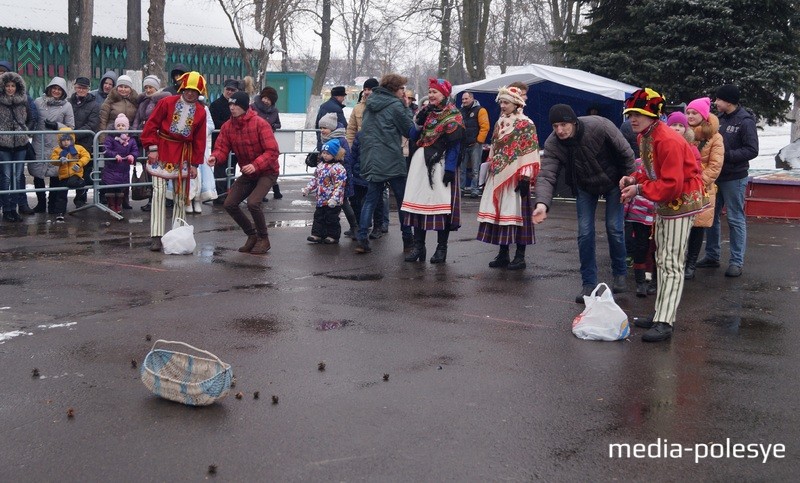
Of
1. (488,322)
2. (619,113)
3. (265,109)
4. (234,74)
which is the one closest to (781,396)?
(488,322)

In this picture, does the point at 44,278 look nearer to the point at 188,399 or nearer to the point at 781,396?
the point at 188,399

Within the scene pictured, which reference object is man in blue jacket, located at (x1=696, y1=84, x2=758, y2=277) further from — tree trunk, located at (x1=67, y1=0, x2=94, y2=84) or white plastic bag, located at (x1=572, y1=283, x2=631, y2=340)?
tree trunk, located at (x1=67, y1=0, x2=94, y2=84)

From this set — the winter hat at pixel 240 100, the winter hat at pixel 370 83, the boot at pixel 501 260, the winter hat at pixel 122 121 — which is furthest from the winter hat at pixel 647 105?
the winter hat at pixel 122 121

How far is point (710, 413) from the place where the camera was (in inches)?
222

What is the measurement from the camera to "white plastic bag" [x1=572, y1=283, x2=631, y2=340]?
23.6ft

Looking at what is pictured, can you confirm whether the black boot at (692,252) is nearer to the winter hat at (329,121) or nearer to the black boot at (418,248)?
the black boot at (418,248)

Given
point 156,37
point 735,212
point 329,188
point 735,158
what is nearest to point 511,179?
point 735,158

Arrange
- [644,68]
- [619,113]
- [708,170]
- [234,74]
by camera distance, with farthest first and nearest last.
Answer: [234,74]
[644,68]
[619,113]
[708,170]

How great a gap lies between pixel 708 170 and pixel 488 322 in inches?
118

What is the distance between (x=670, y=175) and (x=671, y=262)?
0.64m

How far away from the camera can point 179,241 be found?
10.5m

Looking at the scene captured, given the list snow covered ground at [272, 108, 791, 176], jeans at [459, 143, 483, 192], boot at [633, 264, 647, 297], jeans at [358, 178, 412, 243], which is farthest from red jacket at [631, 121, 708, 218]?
snow covered ground at [272, 108, 791, 176]

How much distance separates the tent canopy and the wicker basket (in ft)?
41.7

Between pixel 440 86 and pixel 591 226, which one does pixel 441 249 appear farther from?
pixel 591 226
